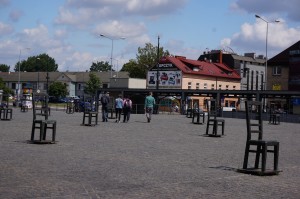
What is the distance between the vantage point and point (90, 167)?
10.1 metres

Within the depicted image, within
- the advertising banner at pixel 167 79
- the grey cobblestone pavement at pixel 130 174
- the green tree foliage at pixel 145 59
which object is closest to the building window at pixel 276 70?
the advertising banner at pixel 167 79

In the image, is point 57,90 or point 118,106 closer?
point 118,106

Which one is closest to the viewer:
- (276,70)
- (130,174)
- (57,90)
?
(130,174)

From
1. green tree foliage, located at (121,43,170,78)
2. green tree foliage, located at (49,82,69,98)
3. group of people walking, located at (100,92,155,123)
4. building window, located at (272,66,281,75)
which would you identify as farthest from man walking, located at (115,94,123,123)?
green tree foliage, located at (49,82,69,98)

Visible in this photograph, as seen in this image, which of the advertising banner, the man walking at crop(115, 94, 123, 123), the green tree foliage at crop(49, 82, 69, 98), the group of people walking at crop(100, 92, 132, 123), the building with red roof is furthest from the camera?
the green tree foliage at crop(49, 82, 69, 98)

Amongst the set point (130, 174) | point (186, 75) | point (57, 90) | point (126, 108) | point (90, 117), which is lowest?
point (130, 174)

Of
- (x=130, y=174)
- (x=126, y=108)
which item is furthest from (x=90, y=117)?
(x=130, y=174)

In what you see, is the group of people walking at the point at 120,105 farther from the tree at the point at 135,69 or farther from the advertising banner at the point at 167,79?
the tree at the point at 135,69

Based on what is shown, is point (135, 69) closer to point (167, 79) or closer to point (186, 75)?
point (167, 79)

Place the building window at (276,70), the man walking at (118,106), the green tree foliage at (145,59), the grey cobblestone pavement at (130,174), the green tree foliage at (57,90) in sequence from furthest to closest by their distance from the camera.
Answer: the green tree foliage at (57,90), the green tree foliage at (145,59), the building window at (276,70), the man walking at (118,106), the grey cobblestone pavement at (130,174)

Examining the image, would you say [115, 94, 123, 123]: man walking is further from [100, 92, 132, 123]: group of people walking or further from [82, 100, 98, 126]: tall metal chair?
[82, 100, 98, 126]: tall metal chair

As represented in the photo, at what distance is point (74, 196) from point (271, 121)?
39.7 meters

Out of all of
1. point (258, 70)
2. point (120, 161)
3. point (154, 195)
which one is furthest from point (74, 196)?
point (258, 70)

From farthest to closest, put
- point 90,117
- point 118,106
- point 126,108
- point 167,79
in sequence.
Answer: point 167,79 → point 126,108 → point 118,106 → point 90,117
